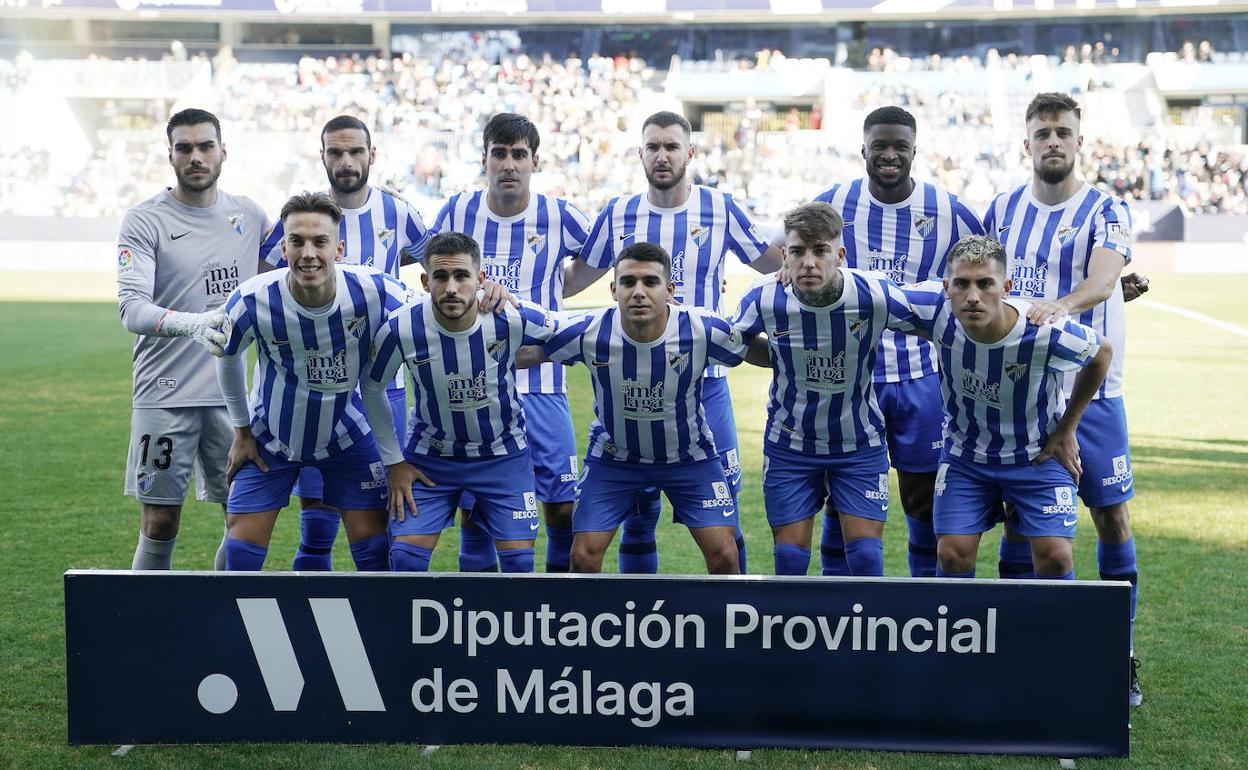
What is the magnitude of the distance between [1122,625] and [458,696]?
192 centimetres

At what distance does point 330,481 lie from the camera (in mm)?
4680

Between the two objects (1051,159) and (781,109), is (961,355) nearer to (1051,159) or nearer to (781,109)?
(1051,159)

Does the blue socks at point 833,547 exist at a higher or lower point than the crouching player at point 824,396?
lower

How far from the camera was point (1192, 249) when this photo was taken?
80.6 feet

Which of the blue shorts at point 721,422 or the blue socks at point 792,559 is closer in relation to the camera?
the blue socks at point 792,559

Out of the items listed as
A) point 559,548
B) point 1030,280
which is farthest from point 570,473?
point 1030,280

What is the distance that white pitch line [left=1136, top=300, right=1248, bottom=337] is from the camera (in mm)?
16047

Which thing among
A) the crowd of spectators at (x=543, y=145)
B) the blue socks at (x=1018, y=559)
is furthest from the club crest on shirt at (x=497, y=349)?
the crowd of spectators at (x=543, y=145)

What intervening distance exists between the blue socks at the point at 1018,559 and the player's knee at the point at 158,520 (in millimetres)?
3110

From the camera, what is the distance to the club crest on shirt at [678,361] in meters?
4.52

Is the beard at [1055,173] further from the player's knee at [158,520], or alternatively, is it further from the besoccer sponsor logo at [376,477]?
the player's knee at [158,520]

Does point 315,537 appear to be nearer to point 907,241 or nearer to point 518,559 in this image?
point 518,559

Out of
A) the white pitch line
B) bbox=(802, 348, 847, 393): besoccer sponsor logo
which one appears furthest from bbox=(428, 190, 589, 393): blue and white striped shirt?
the white pitch line

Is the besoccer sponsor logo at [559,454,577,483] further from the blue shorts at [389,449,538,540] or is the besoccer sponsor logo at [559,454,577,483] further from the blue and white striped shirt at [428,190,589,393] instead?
the blue shorts at [389,449,538,540]
